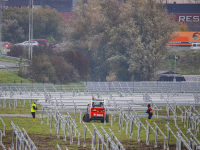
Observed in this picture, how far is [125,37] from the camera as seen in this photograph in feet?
241

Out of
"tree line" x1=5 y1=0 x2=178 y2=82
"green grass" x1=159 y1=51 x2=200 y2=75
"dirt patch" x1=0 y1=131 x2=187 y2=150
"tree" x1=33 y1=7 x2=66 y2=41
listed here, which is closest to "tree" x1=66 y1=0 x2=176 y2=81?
"tree line" x1=5 y1=0 x2=178 y2=82

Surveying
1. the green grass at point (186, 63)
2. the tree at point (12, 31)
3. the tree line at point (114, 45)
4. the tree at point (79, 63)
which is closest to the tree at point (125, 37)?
the tree line at point (114, 45)

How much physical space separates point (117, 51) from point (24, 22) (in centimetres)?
3299

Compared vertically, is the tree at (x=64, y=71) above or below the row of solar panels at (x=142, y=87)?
above

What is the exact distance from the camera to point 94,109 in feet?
86.6

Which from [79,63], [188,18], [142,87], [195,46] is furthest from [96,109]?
[188,18]

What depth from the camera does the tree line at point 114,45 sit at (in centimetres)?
7031

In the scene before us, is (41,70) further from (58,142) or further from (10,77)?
(58,142)

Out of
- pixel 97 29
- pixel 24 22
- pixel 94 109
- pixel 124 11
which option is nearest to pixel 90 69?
pixel 97 29

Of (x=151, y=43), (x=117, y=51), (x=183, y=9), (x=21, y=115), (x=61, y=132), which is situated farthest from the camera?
(x=183, y=9)

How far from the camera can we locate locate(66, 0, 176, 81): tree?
70688 millimetres

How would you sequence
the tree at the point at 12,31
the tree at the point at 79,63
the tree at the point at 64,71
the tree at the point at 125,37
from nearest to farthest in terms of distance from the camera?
the tree at the point at 64,71 → the tree at the point at 125,37 → the tree at the point at 79,63 → the tree at the point at 12,31

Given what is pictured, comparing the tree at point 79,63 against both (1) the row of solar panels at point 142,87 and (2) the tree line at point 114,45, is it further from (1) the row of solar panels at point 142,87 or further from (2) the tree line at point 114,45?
(1) the row of solar panels at point 142,87

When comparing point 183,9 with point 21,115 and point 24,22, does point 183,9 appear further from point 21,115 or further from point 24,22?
point 21,115
